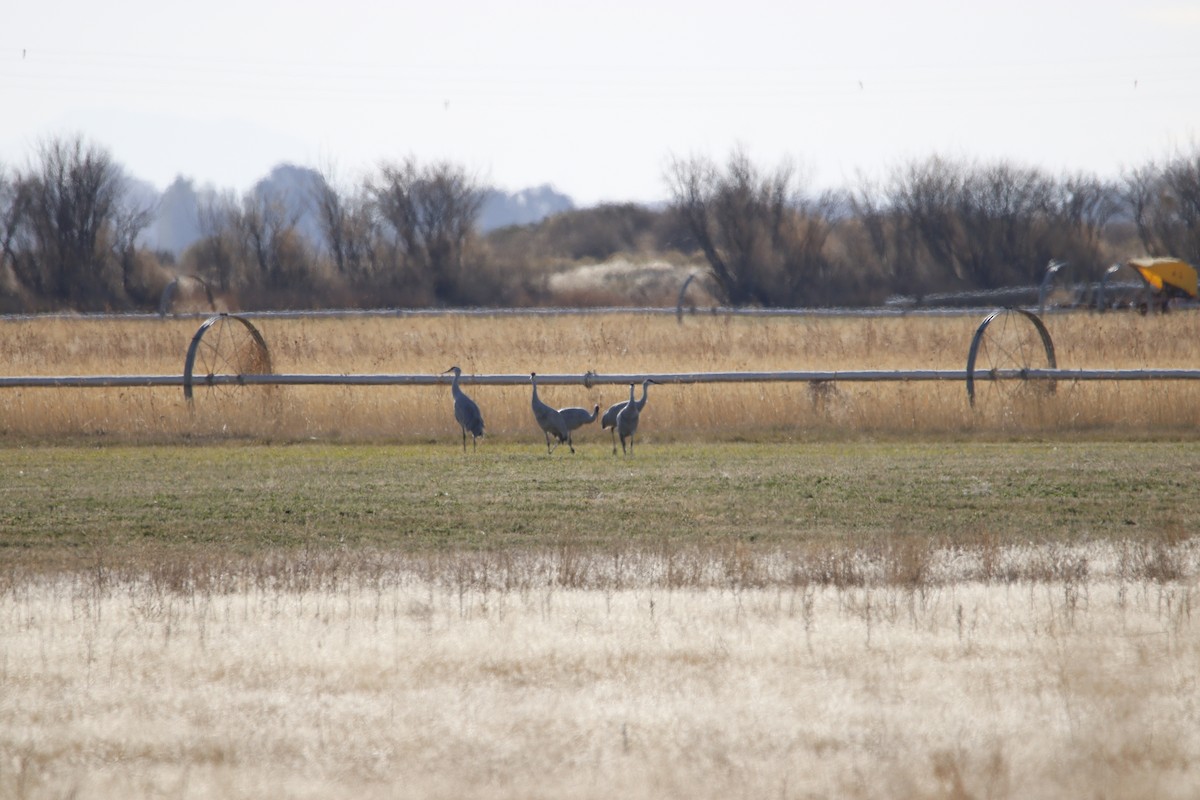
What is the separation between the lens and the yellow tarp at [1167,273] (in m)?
37.2

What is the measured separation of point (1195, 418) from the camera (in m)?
17.8

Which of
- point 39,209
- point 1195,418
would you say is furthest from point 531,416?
point 39,209

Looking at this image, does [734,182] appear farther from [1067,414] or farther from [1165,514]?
[1165,514]

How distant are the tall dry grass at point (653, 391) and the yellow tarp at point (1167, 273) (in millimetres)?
3492

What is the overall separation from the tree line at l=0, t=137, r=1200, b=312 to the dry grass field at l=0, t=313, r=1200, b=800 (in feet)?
130

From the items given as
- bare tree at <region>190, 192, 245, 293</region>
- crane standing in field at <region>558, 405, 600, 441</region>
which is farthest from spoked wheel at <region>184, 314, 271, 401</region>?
bare tree at <region>190, 192, 245, 293</region>

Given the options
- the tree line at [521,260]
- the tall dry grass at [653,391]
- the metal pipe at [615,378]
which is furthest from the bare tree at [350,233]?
Answer: the metal pipe at [615,378]

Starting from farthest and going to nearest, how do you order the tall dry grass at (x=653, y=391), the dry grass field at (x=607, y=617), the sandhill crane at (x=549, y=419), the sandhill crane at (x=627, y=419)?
the tall dry grass at (x=653, y=391) < the sandhill crane at (x=549, y=419) < the sandhill crane at (x=627, y=419) < the dry grass field at (x=607, y=617)

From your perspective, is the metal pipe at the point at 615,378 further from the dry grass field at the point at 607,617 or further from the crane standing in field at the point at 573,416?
the crane standing in field at the point at 573,416

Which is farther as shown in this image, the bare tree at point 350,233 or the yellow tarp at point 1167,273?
the bare tree at point 350,233

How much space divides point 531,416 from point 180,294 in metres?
39.6

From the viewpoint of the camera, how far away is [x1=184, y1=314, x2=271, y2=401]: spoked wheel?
18.9 meters

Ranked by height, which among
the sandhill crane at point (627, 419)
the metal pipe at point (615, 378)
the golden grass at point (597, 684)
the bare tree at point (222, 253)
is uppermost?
the bare tree at point (222, 253)

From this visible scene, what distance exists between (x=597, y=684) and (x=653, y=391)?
11.8 metres
